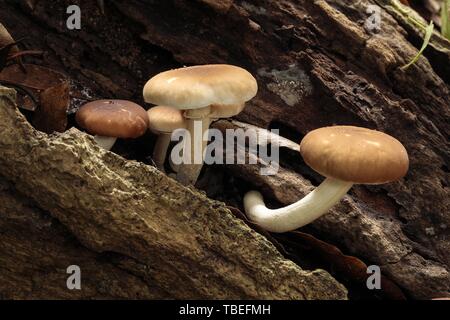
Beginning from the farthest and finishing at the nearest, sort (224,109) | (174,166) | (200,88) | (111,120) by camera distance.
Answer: (174,166)
(224,109)
(111,120)
(200,88)

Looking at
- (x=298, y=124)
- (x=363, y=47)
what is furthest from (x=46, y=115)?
(x=363, y=47)

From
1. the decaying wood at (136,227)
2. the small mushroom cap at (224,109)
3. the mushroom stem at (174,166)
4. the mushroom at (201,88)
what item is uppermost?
the mushroom at (201,88)

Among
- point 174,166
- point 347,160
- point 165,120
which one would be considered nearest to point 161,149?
point 174,166

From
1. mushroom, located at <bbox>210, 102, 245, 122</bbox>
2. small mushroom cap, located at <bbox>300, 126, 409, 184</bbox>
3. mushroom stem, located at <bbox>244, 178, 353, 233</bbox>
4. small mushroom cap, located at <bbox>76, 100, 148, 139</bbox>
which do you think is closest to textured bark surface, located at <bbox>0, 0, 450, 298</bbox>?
mushroom stem, located at <bbox>244, 178, 353, 233</bbox>

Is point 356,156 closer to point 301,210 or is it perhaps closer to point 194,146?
point 301,210

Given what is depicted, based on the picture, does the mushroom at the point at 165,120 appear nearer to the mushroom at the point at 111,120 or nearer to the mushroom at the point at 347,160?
the mushroom at the point at 111,120

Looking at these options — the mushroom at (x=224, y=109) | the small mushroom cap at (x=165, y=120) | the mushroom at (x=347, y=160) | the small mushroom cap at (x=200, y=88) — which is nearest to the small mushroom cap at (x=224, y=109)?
the mushroom at (x=224, y=109)

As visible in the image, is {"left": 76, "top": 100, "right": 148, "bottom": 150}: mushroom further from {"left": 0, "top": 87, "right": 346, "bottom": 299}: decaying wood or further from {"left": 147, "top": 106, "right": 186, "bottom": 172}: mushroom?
{"left": 0, "top": 87, "right": 346, "bottom": 299}: decaying wood
